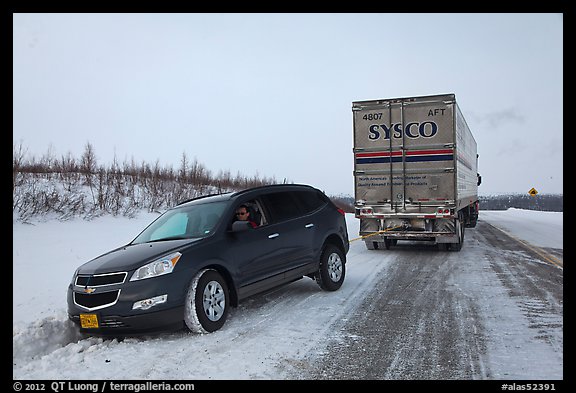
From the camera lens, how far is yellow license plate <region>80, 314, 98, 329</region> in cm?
489

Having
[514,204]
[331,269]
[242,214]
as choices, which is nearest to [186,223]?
[242,214]

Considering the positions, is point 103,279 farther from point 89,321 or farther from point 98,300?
point 89,321

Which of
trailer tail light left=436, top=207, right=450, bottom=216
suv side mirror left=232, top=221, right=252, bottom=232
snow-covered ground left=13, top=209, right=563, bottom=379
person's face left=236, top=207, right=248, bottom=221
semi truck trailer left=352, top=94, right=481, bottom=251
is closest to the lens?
snow-covered ground left=13, top=209, right=563, bottom=379

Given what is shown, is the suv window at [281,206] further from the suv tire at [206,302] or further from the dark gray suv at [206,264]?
the suv tire at [206,302]

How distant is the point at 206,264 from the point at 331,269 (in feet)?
9.24

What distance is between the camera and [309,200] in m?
7.68

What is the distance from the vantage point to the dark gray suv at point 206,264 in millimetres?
4898

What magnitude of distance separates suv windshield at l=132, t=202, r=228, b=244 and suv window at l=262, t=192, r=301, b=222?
2.60 ft

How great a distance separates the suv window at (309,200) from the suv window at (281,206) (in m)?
0.18

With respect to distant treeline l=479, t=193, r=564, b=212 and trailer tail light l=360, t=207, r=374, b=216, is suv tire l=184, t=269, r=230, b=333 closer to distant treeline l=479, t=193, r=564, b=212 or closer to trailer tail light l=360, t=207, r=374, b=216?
trailer tail light l=360, t=207, r=374, b=216

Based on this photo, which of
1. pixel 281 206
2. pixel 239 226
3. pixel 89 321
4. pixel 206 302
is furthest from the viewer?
pixel 281 206

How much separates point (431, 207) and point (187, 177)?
53.1 feet

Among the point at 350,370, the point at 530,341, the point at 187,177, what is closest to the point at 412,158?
the point at 530,341

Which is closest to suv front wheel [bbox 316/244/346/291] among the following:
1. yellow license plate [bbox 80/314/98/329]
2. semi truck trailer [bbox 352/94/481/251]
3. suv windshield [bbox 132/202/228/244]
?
suv windshield [bbox 132/202/228/244]
